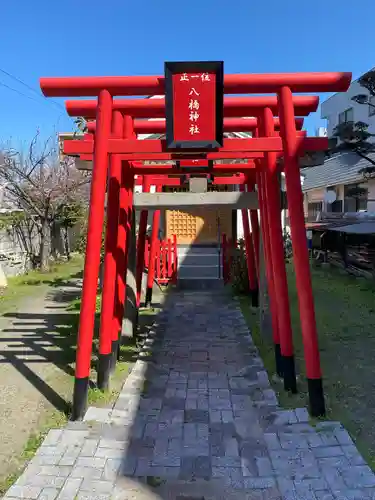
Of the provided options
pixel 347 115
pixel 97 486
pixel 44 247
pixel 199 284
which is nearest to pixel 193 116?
pixel 97 486

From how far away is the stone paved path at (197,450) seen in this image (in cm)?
301

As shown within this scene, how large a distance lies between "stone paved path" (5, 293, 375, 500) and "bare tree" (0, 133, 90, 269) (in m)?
11.1

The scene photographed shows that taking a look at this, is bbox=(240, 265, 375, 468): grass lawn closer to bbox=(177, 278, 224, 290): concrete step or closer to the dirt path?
bbox=(177, 278, 224, 290): concrete step

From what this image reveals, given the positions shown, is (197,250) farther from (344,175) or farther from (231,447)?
(231,447)

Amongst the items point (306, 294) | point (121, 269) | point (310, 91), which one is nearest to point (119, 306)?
point (121, 269)

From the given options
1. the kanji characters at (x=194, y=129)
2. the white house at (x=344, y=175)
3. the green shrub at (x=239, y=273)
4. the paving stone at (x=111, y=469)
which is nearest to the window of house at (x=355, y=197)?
the white house at (x=344, y=175)

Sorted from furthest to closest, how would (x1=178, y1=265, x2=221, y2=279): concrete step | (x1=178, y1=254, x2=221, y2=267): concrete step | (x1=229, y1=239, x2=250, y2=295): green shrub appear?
(x1=178, y1=254, x2=221, y2=267): concrete step
(x1=178, y1=265, x2=221, y2=279): concrete step
(x1=229, y1=239, x2=250, y2=295): green shrub

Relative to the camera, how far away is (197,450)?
3543mm

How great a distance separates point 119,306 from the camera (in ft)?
19.3

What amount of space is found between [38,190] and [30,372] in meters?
10.8

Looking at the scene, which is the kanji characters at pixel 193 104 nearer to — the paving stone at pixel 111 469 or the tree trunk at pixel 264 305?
the tree trunk at pixel 264 305

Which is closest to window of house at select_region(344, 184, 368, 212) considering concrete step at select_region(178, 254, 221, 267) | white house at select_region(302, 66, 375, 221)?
white house at select_region(302, 66, 375, 221)

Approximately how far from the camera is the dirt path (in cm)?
392

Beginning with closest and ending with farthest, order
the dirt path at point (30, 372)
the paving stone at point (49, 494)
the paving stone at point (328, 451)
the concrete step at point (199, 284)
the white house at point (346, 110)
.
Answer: the paving stone at point (49, 494), the paving stone at point (328, 451), the dirt path at point (30, 372), the concrete step at point (199, 284), the white house at point (346, 110)
